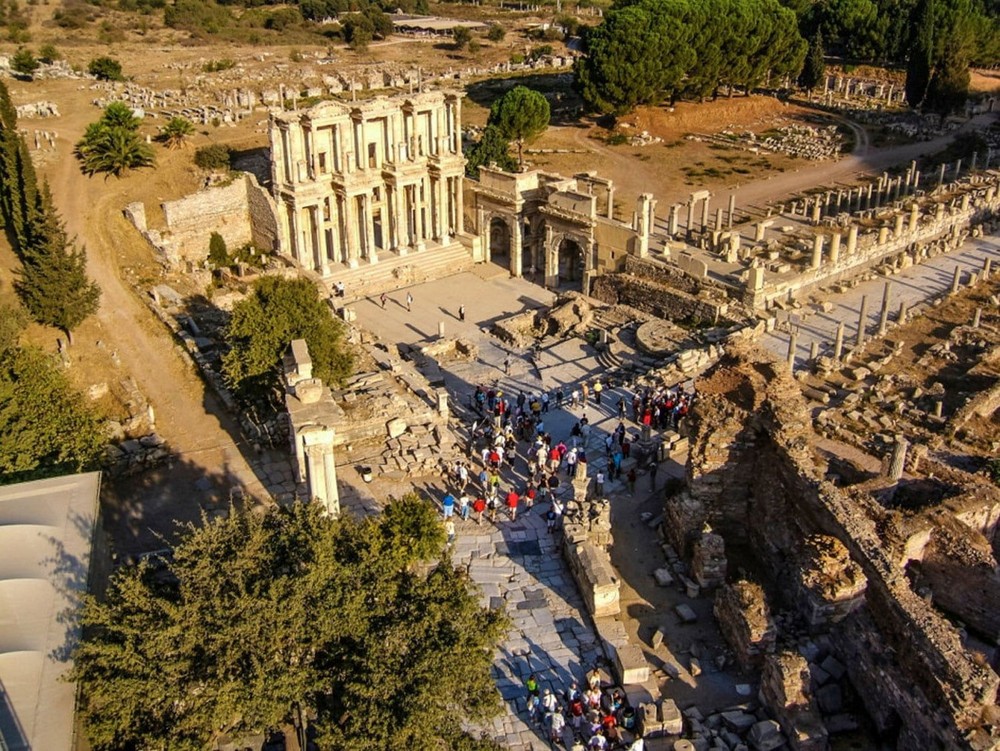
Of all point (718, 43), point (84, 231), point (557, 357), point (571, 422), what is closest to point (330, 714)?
point (571, 422)

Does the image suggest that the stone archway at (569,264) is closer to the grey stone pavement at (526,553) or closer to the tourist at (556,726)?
the grey stone pavement at (526,553)

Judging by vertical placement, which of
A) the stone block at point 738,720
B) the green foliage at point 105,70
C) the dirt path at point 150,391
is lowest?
the stone block at point 738,720

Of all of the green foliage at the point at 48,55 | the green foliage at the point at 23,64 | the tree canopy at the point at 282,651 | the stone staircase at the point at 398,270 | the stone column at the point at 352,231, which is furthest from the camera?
the green foliage at the point at 48,55

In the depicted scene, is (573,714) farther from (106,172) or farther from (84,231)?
(106,172)

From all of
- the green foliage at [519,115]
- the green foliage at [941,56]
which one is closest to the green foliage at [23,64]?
the green foliage at [519,115]

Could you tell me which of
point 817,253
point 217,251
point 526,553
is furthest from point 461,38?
point 526,553

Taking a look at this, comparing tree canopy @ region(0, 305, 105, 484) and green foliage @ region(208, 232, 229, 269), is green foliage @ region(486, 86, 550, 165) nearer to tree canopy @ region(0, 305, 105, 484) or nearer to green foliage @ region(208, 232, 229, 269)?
green foliage @ region(208, 232, 229, 269)
